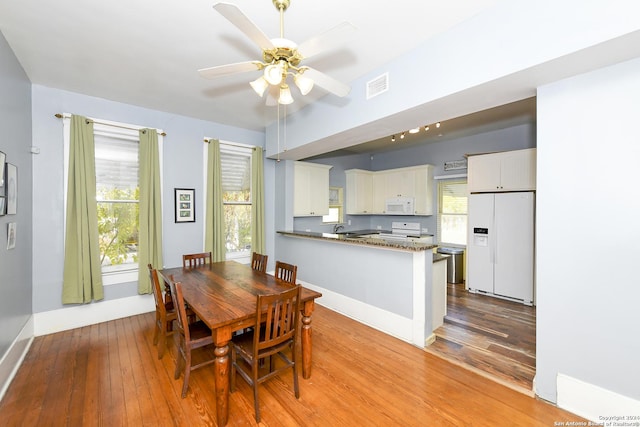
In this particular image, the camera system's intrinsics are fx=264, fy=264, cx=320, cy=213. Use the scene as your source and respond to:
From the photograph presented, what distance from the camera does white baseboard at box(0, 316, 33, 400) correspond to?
6.91 ft

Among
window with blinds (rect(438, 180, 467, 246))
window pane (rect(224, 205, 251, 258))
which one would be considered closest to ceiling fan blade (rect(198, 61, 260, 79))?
window pane (rect(224, 205, 251, 258))

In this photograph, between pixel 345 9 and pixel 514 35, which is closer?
pixel 514 35

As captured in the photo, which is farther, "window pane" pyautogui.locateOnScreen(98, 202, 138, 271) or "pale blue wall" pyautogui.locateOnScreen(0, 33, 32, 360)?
"window pane" pyautogui.locateOnScreen(98, 202, 138, 271)

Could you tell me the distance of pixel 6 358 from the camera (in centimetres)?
220

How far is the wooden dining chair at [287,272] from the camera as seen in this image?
8.52ft

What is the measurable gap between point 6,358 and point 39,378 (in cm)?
30

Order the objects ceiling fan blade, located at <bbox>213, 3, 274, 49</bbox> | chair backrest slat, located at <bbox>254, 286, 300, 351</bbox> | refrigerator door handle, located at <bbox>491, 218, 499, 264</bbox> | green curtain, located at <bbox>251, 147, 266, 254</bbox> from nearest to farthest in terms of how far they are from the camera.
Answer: ceiling fan blade, located at <bbox>213, 3, 274, 49</bbox>
chair backrest slat, located at <bbox>254, 286, 300, 351</bbox>
refrigerator door handle, located at <bbox>491, 218, 499, 264</bbox>
green curtain, located at <bbox>251, 147, 266, 254</bbox>

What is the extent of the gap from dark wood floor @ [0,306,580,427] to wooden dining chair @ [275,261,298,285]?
2.55 ft

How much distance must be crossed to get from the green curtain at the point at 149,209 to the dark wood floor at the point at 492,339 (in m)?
3.62

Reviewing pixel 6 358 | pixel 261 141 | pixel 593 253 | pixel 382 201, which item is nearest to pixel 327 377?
pixel 593 253

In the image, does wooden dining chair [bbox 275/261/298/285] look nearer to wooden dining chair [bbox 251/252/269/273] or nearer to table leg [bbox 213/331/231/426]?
wooden dining chair [bbox 251/252/269/273]

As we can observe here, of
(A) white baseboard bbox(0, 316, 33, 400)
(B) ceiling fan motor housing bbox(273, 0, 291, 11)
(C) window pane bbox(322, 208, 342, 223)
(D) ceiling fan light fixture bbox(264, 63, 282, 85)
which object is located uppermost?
(B) ceiling fan motor housing bbox(273, 0, 291, 11)

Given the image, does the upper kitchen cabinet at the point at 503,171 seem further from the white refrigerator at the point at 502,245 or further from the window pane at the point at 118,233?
the window pane at the point at 118,233

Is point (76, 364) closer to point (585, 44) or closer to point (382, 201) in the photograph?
point (585, 44)
